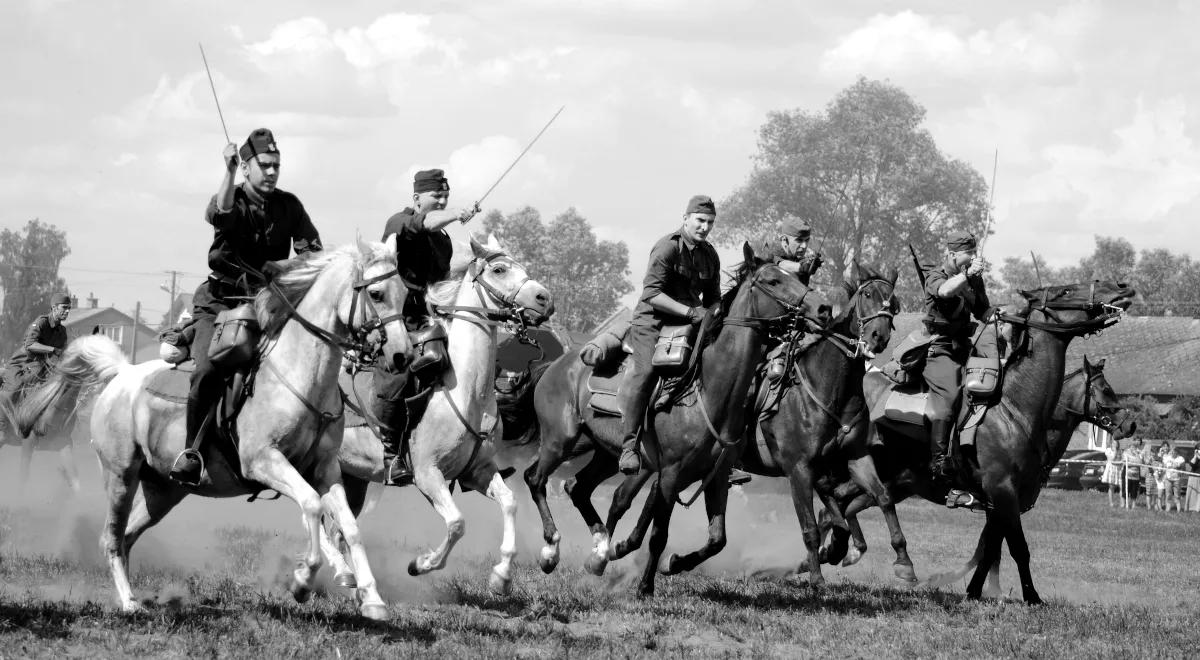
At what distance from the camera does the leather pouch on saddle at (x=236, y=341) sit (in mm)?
9805

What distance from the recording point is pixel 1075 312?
1330 cm

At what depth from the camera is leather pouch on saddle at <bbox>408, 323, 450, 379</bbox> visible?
37.5 feet

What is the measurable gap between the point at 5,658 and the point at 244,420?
8.01ft

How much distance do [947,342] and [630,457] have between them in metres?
4.16

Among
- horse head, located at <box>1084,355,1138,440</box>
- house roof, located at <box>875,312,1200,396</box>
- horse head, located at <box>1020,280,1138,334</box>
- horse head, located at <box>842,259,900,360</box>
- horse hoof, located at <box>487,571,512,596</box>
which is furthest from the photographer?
house roof, located at <box>875,312,1200,396</box>

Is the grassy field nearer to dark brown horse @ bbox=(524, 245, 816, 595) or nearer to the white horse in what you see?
dark brown horse @ bbox=(524, 245, 816, 595)

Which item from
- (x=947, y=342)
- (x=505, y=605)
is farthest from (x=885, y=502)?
(x=505, y=605)

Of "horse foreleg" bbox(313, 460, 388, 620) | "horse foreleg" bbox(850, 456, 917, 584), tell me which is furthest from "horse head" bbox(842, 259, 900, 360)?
"horse foreleg" bbox(313, 460, 388, 620)

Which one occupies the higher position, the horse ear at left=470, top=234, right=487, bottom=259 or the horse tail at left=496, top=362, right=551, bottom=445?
the horse ear at left=470, top=234, right=487, bottom=259

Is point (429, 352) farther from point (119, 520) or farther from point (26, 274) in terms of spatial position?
point (26, 274)

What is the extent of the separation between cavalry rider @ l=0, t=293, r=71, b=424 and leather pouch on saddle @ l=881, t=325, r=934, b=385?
11276mm

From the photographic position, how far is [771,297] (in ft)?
38.6

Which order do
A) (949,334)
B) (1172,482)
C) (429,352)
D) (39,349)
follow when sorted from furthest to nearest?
1. (1172,482)
2. (39,349)
3. (949,334)
4. (429,352)

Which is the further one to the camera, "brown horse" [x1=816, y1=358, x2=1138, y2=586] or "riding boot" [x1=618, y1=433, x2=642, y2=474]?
"brown horse" [x1=816, y1=358, x2=1138, y2=586]
